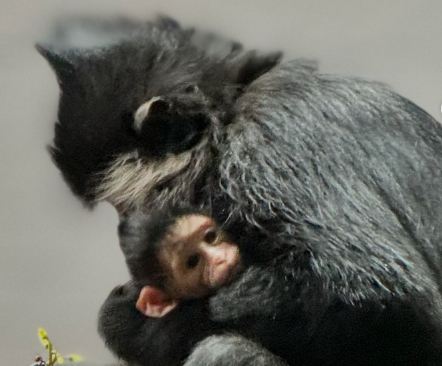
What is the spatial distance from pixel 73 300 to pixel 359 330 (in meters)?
1.01

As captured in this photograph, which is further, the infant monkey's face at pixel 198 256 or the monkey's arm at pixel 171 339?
the infant monkey's face at pixel 198 256

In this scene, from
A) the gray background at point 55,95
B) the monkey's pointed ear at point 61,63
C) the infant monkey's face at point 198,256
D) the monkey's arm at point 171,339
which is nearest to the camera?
the monkey's arm at point 171,339

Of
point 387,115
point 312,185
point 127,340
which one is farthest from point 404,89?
point 127,340

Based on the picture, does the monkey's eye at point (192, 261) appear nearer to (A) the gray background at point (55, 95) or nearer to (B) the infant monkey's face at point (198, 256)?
(B) the infant monkey's face at point (198, 256)

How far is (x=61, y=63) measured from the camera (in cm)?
180

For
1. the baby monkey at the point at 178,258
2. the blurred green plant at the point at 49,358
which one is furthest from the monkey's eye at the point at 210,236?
the blurred green plant at the point at 49,358

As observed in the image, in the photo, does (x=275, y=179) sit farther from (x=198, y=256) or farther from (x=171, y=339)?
(x=171, y=339)

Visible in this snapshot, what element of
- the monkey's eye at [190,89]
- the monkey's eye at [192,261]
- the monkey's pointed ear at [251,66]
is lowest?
the monkey's eye at [192,261]

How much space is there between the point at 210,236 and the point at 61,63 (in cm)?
41

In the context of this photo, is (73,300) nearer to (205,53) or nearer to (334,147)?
(205,53)

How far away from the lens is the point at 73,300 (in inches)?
94.7

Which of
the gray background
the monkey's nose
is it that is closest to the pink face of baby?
the monkey's nose

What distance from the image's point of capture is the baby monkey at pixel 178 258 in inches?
65.8

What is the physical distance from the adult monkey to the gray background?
355mm
